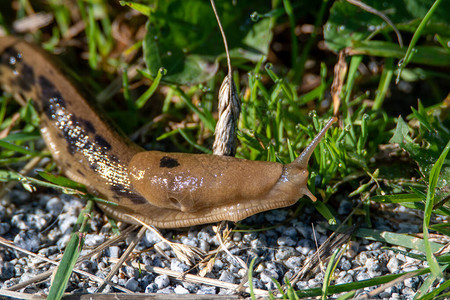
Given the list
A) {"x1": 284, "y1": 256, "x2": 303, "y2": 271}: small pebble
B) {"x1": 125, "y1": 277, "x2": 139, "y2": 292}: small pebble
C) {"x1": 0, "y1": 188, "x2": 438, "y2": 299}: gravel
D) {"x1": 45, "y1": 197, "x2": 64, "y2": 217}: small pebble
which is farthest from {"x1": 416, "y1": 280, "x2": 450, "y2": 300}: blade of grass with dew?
{"x1": 45, "y1": 197, "x2": 64, "y2": 217}: small pebble

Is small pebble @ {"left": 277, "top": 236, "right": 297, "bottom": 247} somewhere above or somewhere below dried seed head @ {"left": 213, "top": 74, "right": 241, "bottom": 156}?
below

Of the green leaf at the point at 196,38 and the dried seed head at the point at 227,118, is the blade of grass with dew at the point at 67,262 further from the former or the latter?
the green leaf at the point at 196,38

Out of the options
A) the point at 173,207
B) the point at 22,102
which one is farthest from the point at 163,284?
the point at 22,102

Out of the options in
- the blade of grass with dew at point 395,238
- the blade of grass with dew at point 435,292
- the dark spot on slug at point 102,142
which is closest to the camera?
the blade of grass with dew at point 435,292

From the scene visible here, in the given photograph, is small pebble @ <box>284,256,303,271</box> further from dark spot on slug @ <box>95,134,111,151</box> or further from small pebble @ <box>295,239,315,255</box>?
dark spot on slug @ <box>95,134,111,151</box>

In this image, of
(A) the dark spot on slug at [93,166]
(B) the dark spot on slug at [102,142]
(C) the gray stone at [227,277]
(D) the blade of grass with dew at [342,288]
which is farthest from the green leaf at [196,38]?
(D) the blade of grass with dew at [342,288]

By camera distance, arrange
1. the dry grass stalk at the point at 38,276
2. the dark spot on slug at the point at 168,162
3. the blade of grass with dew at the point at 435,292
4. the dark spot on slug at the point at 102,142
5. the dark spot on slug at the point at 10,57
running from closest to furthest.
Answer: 1. the blade of grass with dew at the point at 435,292
2. the dry grass stalk at the point at 38,276
3. the dark spot on slug at the point at 168,162
4. the dark spot on slug at the point at 102,142
5. the dark spot on slug at the point at 10,57

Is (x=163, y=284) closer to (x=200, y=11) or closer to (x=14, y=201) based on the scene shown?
(x=14, y=201)
